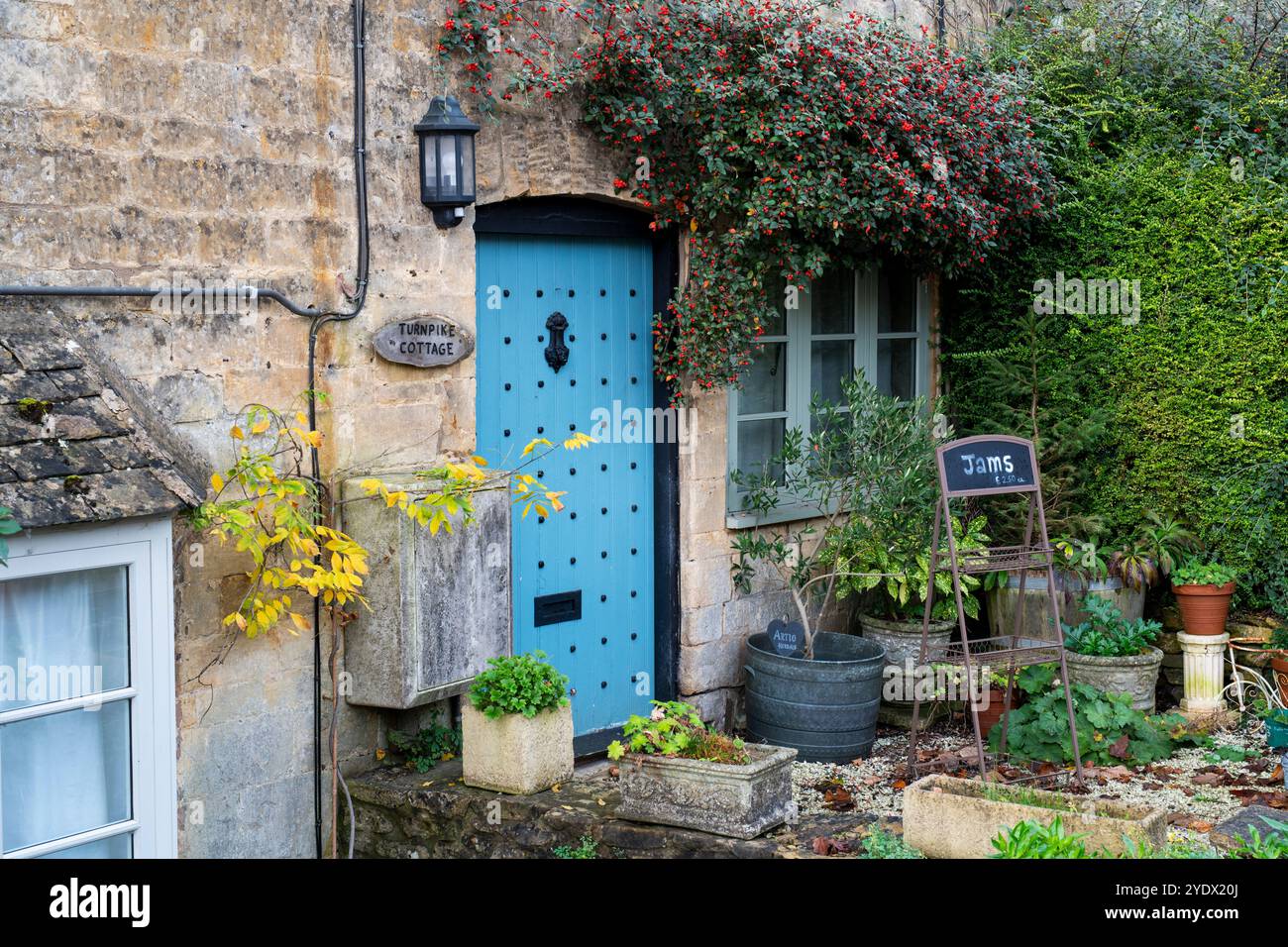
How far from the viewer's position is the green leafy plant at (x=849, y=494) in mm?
7441

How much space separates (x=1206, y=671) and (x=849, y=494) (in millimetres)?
2232

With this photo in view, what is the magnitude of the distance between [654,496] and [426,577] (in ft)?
6.58

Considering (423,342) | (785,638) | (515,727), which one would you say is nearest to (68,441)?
(423,342)

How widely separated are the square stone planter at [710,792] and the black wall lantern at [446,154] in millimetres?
2465

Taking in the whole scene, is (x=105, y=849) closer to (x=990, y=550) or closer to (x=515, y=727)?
(x=515, y=727)

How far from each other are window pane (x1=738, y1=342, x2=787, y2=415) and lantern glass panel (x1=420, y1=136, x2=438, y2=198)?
2355 mm

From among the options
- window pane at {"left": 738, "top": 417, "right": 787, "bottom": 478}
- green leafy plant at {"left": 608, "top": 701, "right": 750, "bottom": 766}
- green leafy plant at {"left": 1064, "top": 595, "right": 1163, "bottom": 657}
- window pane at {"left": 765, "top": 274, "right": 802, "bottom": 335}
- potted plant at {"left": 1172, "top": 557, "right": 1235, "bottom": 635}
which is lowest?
green leafy plant at {"left": 608, "top": 701, "right": 750, "bottom": 766}

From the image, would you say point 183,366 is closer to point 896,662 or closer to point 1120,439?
point 896,662

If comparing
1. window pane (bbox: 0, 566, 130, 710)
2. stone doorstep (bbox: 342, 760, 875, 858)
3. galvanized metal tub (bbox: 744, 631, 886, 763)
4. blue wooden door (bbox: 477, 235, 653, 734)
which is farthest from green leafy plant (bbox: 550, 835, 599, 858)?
galvanized metal tub (bbox: 744, 631, 886, 763)

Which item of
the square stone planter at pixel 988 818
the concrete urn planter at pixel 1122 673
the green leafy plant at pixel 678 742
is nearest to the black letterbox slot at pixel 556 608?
the green leafy plant at pixel 678 742

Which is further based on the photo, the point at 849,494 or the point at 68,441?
the point at 849,494

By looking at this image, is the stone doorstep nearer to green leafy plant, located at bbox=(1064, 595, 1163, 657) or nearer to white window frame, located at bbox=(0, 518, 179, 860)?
white window frame, located at bbox=(0, 518, 179, 860)

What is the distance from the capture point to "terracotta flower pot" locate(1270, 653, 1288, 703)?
7.70 m

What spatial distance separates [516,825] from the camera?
565cm
